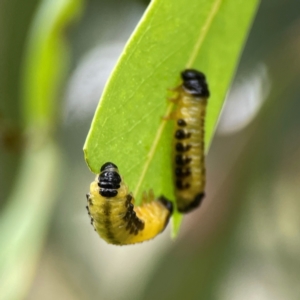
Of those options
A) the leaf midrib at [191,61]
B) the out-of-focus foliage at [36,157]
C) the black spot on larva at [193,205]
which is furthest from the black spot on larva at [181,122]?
the out-of-focus foliage at [36,157]

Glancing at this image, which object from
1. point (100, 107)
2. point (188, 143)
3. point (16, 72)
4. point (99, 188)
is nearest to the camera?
point (100, 107)

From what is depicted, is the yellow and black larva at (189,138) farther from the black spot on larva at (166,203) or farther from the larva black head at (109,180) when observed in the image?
the larva black head at (109,180)

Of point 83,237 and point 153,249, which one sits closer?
point 153,249

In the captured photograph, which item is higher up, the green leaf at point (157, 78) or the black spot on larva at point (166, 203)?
the green leaf at point (157, 78)

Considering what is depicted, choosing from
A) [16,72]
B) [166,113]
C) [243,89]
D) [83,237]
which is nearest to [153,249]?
[83,237]

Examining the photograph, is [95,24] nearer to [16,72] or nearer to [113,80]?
[16,72]

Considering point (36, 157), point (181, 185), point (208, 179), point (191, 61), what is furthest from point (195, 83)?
point (208, 179)

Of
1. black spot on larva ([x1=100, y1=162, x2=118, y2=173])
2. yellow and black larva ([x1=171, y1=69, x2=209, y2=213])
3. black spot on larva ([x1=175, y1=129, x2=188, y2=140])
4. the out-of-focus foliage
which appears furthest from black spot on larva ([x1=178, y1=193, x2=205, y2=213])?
the out-of-focus foliage
